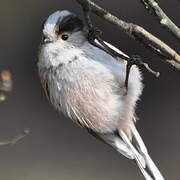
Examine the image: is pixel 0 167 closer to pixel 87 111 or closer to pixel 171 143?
pixel 171 143

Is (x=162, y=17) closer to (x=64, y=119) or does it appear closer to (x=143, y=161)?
(x=143, y=161)

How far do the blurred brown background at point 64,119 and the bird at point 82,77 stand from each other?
247 cm

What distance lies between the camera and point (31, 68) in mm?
5844

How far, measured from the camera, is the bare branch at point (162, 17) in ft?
7.63

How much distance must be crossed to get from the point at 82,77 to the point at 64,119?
2.96m

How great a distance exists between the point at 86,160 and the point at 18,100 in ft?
2.54

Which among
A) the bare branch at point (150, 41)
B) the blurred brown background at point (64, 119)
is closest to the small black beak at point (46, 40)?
the bare branch at point (150, 41)

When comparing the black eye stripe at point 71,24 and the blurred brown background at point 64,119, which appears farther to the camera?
the blurred brown background at point 64,119

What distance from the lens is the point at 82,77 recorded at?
276cm

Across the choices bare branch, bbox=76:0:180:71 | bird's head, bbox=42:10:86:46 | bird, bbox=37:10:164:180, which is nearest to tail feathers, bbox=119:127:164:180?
bird, bbox=37:10:164:180

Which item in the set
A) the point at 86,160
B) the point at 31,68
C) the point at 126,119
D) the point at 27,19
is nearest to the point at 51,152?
the point at 86,160

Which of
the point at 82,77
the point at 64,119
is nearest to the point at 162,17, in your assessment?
the point at 82,77

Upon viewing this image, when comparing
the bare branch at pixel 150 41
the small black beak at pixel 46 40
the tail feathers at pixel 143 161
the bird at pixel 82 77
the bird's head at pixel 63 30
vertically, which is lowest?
the tail feathers at pixel 143 161

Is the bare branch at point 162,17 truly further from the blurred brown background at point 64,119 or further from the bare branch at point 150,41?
the blurred brown background at point 64,119
